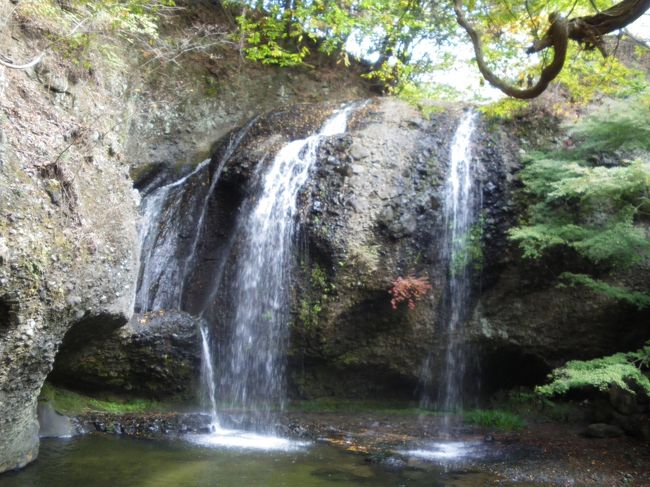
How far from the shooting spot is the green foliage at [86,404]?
8.72m

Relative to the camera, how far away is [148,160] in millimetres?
13172

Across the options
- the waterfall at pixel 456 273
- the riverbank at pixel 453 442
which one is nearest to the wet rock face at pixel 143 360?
the riverbank at pixel 453 442

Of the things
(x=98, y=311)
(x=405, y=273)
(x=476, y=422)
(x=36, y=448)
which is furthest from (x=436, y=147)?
(x=36, y=448)

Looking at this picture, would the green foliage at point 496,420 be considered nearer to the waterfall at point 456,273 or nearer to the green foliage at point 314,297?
the waterfall at point 456,273

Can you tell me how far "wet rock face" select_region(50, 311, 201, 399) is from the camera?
8.91 metres

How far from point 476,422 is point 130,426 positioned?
525 cm

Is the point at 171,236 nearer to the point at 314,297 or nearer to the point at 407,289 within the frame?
the point at 314,297

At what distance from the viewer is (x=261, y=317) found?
950cm

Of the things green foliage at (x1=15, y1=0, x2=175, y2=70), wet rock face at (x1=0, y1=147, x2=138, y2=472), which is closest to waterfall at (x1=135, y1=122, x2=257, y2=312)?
wet rock face at (x1=0, y1=147, x2=138, y2=472)

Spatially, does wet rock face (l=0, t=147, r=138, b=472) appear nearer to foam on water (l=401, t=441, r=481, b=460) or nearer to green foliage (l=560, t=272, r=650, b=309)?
foam on water (l=401, t=441, r=481, b=460)

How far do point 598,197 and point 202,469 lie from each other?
669cm

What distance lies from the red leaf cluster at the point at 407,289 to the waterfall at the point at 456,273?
0.67 metres

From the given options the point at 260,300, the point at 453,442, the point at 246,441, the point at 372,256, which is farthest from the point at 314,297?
the point at 453,442

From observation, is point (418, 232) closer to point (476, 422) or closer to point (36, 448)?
point (476, 422)
